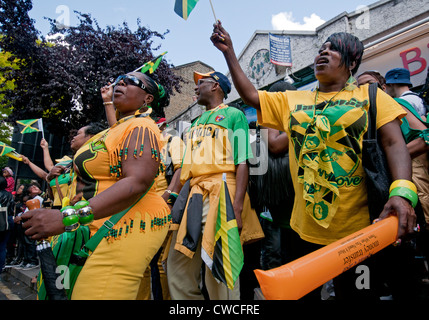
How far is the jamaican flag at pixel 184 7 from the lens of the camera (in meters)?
1.98

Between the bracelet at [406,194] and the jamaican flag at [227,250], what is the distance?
107 centimetres

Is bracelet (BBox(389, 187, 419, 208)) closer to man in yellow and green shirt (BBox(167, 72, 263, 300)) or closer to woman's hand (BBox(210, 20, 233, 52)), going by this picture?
man in yellow and green shirt (BBox(167, 72, 263, 300))

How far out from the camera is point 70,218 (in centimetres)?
132

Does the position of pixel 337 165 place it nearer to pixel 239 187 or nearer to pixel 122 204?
pixel 239 187

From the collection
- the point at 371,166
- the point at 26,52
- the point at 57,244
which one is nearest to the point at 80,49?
the point at 26,52

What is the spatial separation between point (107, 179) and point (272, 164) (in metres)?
1.50

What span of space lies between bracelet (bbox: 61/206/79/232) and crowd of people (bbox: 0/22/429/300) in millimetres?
17

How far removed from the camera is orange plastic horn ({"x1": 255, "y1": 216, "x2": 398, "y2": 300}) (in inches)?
39.2

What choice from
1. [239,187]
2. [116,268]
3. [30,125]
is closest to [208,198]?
[239,187]

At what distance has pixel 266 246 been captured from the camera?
3.06 m

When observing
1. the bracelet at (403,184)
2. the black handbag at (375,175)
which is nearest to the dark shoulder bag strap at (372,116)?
the black handbag at (375,175)

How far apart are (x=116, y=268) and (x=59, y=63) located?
9.96 m

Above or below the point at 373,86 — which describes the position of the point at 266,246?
below
